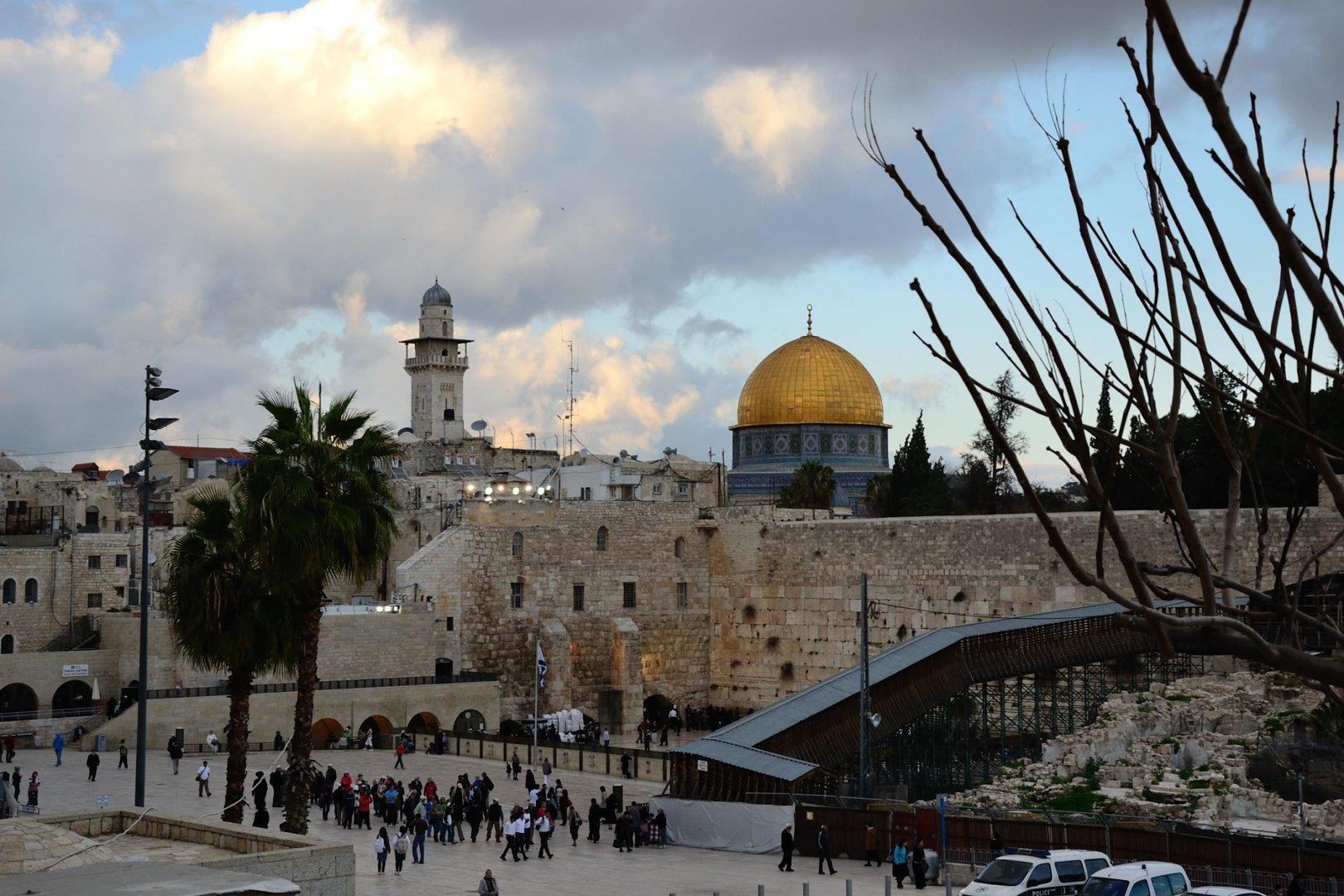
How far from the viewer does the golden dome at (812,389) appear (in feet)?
165

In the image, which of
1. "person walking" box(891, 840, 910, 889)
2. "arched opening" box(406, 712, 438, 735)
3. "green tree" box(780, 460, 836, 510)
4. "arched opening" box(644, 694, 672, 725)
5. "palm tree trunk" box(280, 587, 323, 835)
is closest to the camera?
"palm tree trunk" box(280, 587, 323, 835)

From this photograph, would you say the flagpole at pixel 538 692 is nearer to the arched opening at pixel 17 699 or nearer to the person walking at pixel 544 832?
the person walking at pixel 544 832

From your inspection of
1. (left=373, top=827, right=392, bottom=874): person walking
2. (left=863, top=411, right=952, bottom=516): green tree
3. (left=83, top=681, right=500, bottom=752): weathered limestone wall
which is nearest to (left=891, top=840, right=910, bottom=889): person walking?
(left=373, top=827, right=392, bottom=874): person walking

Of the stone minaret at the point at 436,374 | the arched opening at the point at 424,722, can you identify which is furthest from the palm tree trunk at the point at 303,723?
the stone minaret at the point at 436,374

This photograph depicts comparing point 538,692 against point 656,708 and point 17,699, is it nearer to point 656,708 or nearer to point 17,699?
point 656,708

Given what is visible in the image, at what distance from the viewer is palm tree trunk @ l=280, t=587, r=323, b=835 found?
14125mm

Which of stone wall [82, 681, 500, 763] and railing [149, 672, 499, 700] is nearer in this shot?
stone wall [82, 681, 500, 763]

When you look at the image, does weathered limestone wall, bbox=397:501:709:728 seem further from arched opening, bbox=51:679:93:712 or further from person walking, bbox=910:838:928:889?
person walking, bbox=910:838:928:889

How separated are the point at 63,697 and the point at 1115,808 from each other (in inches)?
871

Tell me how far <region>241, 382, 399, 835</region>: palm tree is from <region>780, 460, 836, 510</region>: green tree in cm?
2979

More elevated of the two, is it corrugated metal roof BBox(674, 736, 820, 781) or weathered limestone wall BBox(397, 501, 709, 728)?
weathered limestone wall BBox(397, 501, 709, 728)

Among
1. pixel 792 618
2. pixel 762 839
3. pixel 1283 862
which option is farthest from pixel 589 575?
pixel 1283 862

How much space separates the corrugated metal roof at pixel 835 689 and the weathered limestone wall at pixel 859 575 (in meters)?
3.89

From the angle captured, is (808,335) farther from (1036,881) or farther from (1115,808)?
(1036,881)
